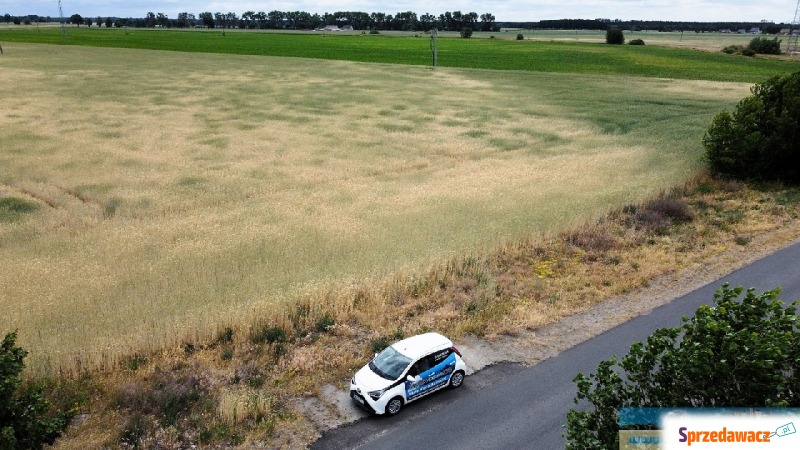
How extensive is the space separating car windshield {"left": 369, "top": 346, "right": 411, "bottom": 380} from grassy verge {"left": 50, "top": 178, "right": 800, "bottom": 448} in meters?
1.27

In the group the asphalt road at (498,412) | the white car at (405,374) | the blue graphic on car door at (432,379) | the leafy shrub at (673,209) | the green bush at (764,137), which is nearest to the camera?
the asphalt road at (498,412)

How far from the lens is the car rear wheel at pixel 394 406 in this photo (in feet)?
46.0

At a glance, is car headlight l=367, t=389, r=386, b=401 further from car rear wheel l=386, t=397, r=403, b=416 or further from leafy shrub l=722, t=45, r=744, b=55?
leafy shrub l=722, t=45, r=744, b=55

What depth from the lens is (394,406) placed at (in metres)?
14.1

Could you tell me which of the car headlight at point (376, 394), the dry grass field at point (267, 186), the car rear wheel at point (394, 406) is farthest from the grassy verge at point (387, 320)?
the car rear wheel at point (394, 406)

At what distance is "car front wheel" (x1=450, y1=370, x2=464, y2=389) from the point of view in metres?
15.0

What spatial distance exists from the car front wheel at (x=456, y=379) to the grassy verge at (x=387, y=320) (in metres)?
2.58

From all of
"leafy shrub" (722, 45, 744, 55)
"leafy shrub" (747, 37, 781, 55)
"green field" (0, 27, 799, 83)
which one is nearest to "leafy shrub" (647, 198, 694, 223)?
"green field" (0, 27, 799, 83)

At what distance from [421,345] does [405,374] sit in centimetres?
112

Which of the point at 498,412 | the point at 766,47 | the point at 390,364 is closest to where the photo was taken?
the point at 498,412

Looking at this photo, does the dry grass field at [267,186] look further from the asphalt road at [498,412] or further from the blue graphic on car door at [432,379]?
the asphalt road at [498,412]

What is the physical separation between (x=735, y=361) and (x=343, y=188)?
27.5m

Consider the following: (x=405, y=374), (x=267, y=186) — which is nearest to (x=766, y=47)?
(x=267, y=186)

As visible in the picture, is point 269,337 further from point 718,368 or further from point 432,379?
point 718,368
